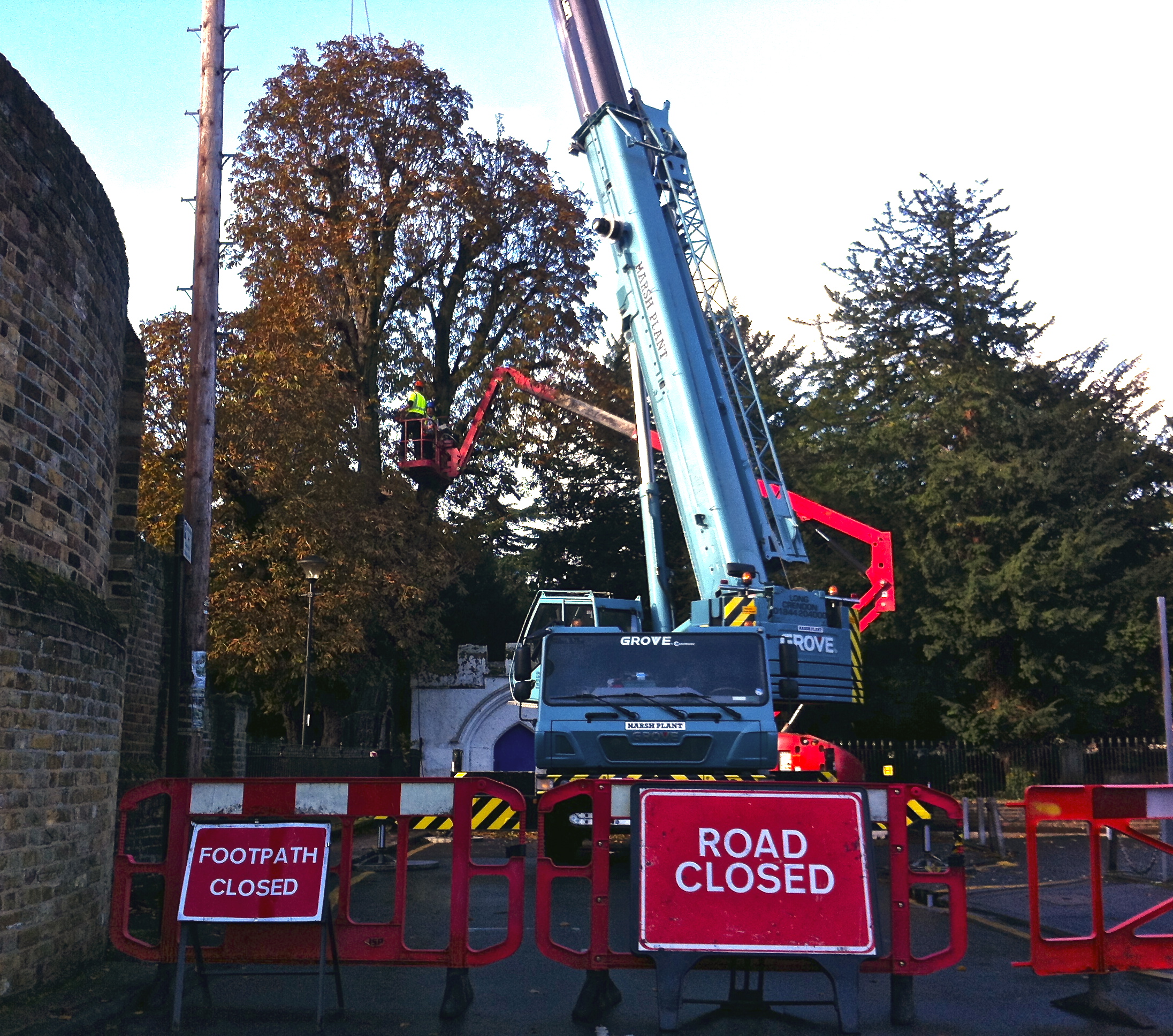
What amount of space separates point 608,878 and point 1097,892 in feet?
9.24

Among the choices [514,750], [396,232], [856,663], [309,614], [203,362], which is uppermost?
[396,232]

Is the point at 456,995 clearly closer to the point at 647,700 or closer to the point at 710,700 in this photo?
the point at 647,700

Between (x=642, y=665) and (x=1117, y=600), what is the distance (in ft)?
77.4

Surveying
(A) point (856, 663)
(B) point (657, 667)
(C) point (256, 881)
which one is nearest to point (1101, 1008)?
(C) point (256, 881)

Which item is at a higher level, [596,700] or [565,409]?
[565,409]

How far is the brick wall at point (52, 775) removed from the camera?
7.26 metres

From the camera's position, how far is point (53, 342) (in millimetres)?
8336

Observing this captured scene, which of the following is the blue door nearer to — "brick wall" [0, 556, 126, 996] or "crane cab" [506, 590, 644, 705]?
"crane cab" [506, 590, 644, 705]

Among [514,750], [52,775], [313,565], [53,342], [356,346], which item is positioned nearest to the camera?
[52,775]

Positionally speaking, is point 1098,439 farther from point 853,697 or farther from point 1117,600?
point 853,697

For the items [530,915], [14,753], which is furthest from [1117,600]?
[14,753]

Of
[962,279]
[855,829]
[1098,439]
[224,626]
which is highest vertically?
[962,279]

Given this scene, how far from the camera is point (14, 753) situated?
7.33 meters

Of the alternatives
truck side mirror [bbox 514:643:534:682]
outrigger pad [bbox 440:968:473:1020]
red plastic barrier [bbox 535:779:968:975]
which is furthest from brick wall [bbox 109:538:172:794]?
red plastic barrier [bbox 535:779:968:975]
